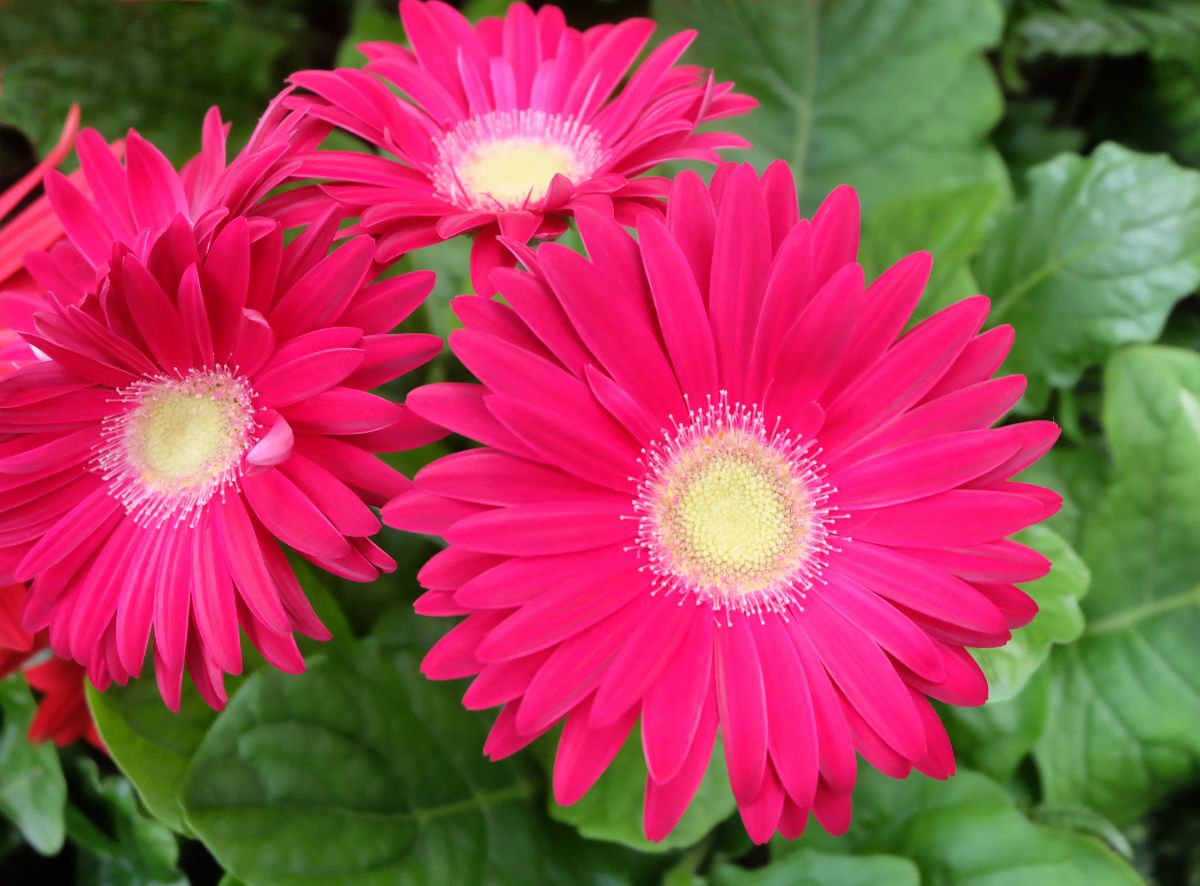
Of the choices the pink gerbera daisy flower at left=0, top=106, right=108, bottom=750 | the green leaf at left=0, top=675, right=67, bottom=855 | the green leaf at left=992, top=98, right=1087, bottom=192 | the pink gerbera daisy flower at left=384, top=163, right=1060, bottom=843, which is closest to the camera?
the pink gerbera daisy flower at left=384, top=163, right=1060, bottom=843

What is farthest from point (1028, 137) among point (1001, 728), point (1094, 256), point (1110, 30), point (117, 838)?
point (117, 838)

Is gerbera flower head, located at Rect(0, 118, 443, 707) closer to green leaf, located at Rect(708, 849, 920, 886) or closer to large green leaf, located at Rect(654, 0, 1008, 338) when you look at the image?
green leaf, located at Rect(708, 849, 920, 886)

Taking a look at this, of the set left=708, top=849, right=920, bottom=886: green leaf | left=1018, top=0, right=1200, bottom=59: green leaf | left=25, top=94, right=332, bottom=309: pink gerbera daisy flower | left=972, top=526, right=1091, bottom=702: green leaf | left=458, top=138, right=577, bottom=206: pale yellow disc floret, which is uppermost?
left=1018, top=0, right=1200, bottom=59: green leaf

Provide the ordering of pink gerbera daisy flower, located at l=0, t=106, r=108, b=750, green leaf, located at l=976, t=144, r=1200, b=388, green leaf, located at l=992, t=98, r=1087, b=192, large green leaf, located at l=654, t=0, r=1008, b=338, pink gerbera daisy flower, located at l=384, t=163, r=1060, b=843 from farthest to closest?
green leaf, located at l=992, t=98, r=1087, b=192, large green leaf, located at l=654, t=0, r=1008, b=338, green leaf, located at l=976, t=144, r=1200, b=388, pink gerbera daisy flower, located at l=0, t=106, r=108, b=750, pink gerbera daisy flower, located at l=384, t=163, r=1060, b=843

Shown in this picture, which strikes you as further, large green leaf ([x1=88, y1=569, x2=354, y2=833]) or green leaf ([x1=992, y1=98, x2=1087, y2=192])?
green leaf ([x1=992, y1=98, x2=1087, y2=192])

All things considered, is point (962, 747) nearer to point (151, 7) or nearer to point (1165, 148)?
point (1165, 148)

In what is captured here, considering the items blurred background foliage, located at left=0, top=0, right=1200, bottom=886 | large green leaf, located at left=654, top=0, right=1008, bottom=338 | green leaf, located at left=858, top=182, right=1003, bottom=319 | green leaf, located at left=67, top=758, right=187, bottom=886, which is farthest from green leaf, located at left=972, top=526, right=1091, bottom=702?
green leaf, located at left=67, top=758, right=187, bottom=886
